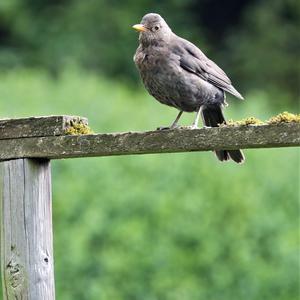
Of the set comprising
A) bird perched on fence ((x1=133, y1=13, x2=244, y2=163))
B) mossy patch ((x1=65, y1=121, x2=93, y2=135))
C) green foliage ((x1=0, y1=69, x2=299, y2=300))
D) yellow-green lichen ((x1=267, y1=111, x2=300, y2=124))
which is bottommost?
yellow-green lichen ((x1=267, y1=111, x2=300, y2=124))

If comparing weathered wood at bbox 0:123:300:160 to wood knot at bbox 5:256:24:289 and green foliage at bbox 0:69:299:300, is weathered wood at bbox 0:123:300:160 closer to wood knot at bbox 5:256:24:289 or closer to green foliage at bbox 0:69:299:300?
wood knot at bbox 5:256:24:289

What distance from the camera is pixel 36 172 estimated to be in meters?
4.34

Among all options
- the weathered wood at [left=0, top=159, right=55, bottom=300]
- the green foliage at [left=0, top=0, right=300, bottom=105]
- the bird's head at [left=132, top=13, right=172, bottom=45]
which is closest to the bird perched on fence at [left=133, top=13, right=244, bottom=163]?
the bird's head at [left=132, top=13, right=172, bottom=45]

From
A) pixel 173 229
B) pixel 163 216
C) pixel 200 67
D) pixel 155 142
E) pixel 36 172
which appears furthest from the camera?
pixel 163 216

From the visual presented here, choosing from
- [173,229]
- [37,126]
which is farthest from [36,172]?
[173,229]

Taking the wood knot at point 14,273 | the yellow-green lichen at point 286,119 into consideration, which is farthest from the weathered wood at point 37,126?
the yellow-green lichen at point 286,119

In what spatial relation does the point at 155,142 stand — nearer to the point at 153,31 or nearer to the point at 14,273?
the point at 14,273

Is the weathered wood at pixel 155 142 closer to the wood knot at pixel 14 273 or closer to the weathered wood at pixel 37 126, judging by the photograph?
the weathered wood at pixel 37 126

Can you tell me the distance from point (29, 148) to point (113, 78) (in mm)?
23293

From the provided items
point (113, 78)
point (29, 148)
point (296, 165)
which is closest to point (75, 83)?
point (296, 165)

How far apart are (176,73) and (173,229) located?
436cm

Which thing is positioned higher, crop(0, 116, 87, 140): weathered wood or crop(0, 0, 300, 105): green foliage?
crop(0, 0, 300, 105): green foliage

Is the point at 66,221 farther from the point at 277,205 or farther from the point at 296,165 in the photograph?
the point at 296,165

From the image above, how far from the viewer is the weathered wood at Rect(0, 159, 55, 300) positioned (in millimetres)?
4250
